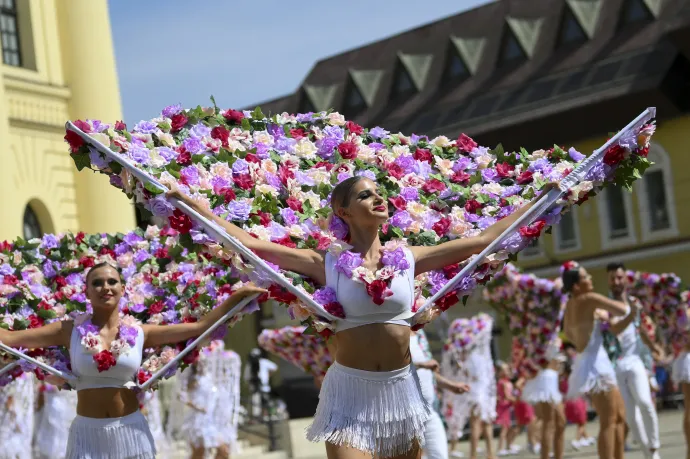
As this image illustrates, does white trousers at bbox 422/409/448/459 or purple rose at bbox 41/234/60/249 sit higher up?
purple rose at bbox 41/234/60/249

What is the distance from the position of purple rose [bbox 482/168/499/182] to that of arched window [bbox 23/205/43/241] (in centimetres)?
1891

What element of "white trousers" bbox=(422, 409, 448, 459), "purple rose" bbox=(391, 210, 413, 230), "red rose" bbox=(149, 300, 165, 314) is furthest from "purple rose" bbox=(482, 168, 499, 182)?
"white trousers" bbox=(422, 409, 448, 459)

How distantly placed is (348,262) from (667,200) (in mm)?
34331

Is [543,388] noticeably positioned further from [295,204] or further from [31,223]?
[31,223]

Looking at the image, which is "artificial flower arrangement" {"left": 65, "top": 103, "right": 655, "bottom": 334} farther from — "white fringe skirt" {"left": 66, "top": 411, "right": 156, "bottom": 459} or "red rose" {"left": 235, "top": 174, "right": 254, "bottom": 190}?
"white fringe skirt" {"left": 66, "top": 411, "right": 156, "bottom": 459}

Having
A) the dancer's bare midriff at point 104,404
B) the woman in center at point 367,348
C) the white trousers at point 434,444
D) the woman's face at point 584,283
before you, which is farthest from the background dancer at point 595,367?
the woman in center at point 367,348

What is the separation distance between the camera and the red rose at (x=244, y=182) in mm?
7582

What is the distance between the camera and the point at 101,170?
750cm

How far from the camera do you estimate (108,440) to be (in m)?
8.17

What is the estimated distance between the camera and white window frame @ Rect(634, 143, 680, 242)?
39.6 meters

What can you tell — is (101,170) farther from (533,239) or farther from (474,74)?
(474,74)

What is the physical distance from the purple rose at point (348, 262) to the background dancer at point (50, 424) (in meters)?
11.7

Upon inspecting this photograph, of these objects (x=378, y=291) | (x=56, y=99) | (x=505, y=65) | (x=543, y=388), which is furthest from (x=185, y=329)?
(x=505, y=65)

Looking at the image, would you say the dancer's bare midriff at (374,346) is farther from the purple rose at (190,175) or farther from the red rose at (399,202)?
the purple rose at (190,175)
